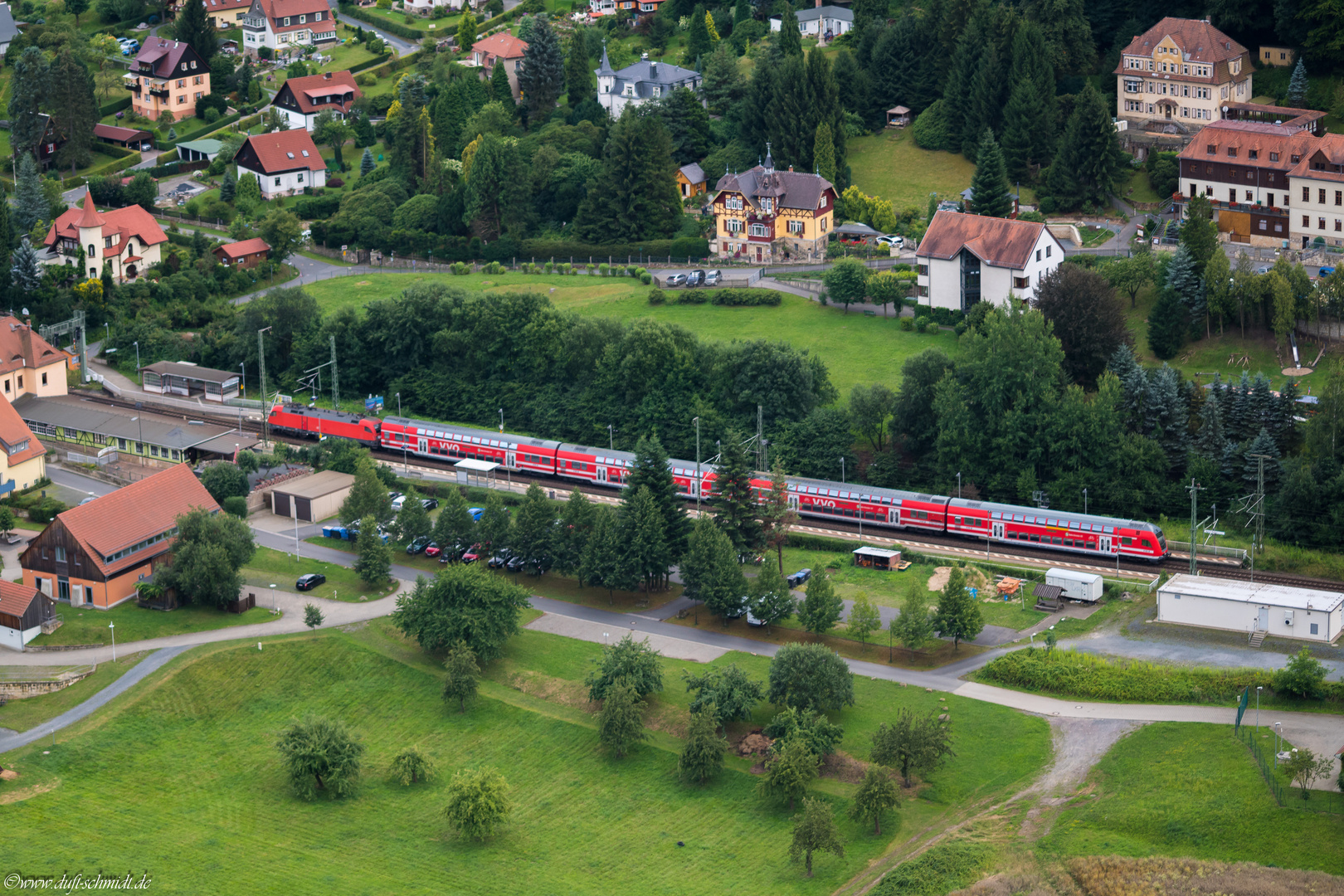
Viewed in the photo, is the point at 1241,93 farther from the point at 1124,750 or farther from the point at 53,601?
the point at 53,601

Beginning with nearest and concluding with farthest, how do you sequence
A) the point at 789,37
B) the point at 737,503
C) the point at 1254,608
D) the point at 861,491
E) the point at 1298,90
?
the point at 1254,608, the point at 737,503, the point at 861,491, the point at 1298,90, the point at 789,37

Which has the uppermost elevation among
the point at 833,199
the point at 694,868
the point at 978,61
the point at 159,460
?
the point at 978,61

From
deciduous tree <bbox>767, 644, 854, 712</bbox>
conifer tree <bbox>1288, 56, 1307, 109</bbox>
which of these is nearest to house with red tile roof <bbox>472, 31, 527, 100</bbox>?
conifer tree <bbox>1288, 56, 1307, 109</bbox>

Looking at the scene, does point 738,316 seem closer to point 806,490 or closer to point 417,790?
point 806,490

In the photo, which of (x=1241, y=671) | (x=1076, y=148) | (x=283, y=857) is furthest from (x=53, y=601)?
(x=1076, y=148)

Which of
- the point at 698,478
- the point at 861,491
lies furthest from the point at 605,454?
the point at 861,491

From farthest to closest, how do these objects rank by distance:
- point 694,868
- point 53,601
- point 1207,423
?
1. point 1207,423
2. point 53,601
3. point 694,868

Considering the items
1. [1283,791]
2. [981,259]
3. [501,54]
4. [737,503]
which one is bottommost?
[1283,791]
